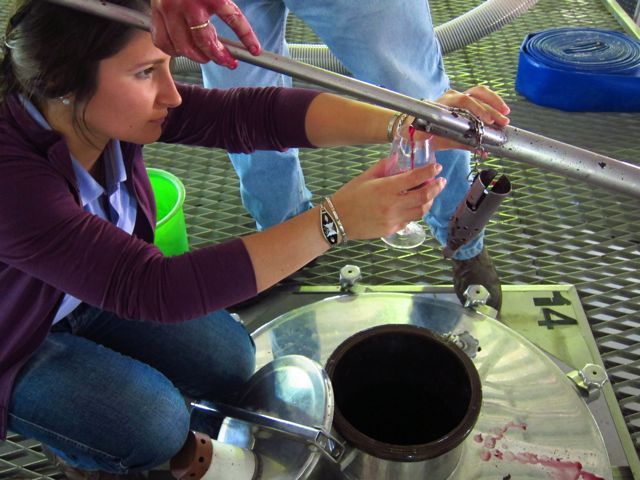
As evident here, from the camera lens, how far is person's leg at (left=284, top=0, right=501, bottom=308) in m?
0.93

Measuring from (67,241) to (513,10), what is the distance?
1.52 m

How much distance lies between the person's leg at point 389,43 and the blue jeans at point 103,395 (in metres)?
0.49

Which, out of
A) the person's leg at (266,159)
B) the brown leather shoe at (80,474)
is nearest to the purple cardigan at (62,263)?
the brown leather shoe at (80,474)

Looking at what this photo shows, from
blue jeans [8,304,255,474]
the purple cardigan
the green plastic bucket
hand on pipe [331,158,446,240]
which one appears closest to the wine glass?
hand on pipe [331,158,446,240]

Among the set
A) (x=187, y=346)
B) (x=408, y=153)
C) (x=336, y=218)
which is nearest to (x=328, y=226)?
(x=336, y=218)

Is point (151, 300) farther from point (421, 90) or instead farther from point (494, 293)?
point (494, 293)

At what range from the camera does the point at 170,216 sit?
114 centimetres

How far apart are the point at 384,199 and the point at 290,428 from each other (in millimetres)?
334

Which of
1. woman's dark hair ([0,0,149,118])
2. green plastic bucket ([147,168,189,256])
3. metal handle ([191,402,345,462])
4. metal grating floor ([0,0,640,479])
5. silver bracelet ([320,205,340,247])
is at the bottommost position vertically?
metal grating floor ([0,0,640,479])

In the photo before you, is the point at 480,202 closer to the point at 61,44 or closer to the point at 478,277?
the point at 478,277

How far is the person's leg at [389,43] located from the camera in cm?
93

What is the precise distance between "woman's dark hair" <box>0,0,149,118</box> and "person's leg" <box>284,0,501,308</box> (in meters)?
0.36

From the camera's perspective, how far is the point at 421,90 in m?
1.01

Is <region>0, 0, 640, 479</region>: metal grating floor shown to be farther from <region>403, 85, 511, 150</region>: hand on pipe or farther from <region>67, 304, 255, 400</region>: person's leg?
<region>403, 85, 511, 150</region>: hand on pipe
